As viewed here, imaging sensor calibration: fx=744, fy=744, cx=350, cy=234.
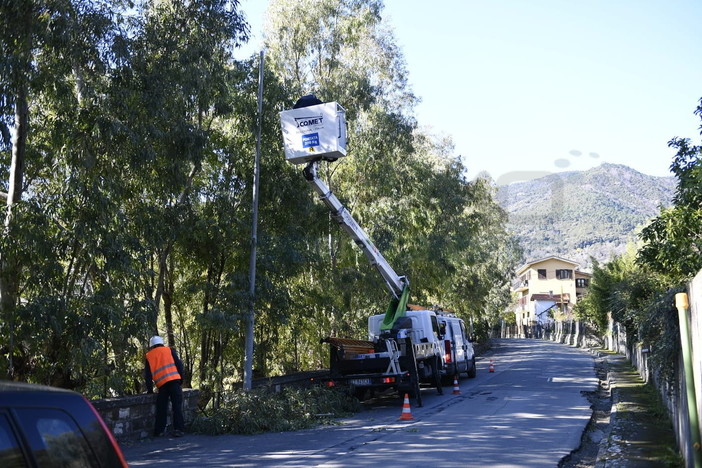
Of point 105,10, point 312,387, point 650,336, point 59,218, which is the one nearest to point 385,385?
point 312,387

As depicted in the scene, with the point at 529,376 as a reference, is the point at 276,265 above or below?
above

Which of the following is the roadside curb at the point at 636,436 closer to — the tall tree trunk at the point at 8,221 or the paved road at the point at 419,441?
the paved road at the point at 419,441

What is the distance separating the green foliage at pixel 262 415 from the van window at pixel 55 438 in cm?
1007

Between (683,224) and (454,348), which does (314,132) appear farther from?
(454,348)

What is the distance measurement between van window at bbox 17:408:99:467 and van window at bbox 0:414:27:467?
6 cm

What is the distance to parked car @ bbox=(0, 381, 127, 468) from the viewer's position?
9.34ft

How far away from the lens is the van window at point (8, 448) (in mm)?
2783

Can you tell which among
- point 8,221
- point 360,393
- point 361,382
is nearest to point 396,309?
point 360,393

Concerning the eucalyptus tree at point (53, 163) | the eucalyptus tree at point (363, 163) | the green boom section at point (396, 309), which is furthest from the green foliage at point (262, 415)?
the eucalyptus tree at point (363, 163)

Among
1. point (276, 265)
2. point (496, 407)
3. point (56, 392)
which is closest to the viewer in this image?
point (56, 392)

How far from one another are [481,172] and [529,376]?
2925 cm

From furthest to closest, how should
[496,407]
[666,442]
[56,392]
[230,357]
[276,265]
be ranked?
[230,357]
[276,265]
[496,407]
[666,442]
[56,392]

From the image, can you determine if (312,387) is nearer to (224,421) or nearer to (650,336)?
(224,421)

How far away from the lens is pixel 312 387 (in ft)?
53.5
